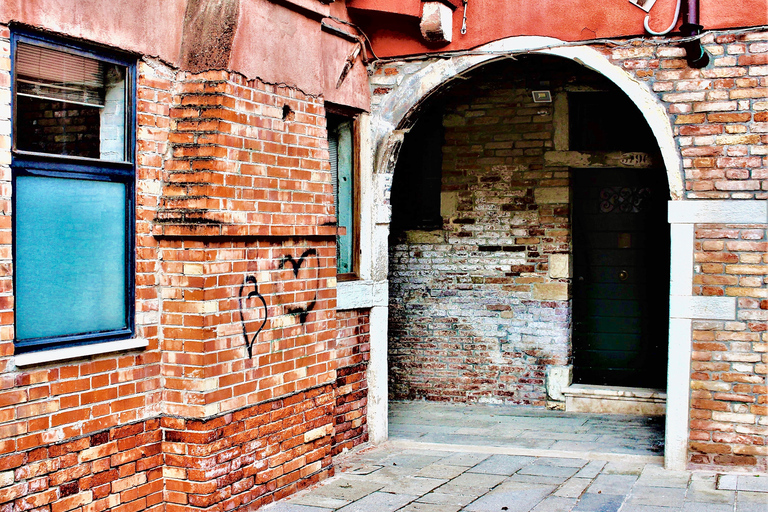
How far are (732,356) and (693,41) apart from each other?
2282mm

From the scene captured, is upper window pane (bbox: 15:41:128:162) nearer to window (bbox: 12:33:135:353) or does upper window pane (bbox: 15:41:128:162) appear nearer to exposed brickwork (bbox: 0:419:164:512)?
window (bbox: 12:33:135:353)

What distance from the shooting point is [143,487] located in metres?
4.47

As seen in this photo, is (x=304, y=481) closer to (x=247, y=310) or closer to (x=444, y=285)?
(x=247, y=310)

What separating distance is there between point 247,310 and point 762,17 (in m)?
4.10

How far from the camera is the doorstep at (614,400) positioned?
7.88 meters

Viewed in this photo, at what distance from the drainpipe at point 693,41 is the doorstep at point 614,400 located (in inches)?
135

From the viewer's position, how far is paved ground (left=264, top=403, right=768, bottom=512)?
16.9ft

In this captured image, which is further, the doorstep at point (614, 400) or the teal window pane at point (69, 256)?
the doorstep at point (614, 400)

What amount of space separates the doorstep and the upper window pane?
17.9 ft

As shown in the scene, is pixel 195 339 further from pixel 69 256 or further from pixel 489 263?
pixel 489 263

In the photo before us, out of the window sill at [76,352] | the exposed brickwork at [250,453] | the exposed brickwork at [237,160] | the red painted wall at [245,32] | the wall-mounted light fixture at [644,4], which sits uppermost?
the wall-mounted light fixture at [644,4]

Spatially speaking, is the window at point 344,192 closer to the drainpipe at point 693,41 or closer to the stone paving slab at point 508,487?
the stone paving slab at point 508,487

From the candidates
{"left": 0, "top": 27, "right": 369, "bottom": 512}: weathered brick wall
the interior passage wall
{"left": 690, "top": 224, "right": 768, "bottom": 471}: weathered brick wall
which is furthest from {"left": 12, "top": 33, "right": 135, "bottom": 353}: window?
the interior passage wall

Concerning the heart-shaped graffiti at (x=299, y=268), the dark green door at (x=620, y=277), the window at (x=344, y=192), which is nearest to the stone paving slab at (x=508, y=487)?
the heart-shaped graffiti at (x=299, y=268)
